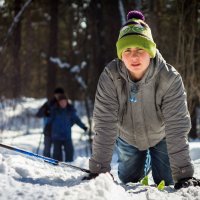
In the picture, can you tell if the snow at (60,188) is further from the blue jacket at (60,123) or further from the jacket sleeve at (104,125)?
the blue jacket at (60,123)

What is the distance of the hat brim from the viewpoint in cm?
292

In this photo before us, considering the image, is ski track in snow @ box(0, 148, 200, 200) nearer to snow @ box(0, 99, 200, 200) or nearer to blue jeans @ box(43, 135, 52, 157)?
snow @ box(0, 99, 200, 200)

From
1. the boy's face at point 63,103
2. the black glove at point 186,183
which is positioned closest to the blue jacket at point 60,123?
the boy's face at point 63,103

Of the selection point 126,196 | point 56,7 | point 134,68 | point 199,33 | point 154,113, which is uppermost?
point 56,7

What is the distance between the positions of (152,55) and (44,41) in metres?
23.4

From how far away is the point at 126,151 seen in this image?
141 inches

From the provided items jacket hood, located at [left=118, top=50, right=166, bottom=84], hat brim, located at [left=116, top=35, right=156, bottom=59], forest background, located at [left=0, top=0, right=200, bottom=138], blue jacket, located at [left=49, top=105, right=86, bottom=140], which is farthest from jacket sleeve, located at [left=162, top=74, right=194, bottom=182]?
blue jacket, located at [left=49, top=105, right=86, bottom=140]

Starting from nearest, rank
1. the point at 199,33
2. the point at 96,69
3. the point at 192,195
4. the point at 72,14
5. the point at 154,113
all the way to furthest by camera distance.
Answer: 1. the point at 192,195
2. the point at 154,113
3. the point at 199,33
4. the point at 96,69
5. the point at 72,14

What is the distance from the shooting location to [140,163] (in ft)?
12.0

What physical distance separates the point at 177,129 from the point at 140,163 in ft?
2.94

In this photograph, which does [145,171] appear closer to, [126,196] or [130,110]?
[130,110]

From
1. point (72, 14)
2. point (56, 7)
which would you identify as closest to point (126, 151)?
point (56, 7)

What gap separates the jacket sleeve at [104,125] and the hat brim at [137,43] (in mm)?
221

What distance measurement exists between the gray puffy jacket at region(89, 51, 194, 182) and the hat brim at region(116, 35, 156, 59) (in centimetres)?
8
